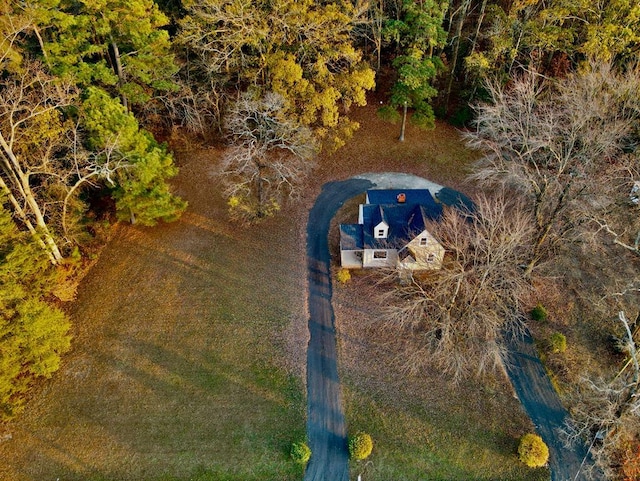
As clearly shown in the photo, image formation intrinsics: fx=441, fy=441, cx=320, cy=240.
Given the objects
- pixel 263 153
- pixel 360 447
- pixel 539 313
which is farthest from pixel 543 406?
pixel 263 153

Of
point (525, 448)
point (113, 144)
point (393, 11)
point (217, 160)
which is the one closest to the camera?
point (525, 448)

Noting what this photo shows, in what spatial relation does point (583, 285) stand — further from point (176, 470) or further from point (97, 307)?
point (97, 307)

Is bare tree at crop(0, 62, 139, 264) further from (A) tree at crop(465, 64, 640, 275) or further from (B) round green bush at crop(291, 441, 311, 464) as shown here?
(A) tree at crop(465, 64, 640, 275)

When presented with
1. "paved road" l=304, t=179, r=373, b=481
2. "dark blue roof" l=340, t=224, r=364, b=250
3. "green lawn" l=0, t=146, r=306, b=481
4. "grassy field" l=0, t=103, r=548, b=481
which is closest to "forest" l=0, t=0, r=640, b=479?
"green lawn" l=0, t=146, r=306, b=481

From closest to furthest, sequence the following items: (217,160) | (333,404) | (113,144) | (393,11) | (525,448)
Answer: (525,448) < (333,404) < (113,144) < (217,160) < (393,11)

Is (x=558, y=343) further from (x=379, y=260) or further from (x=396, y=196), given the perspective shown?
(x=396, y=196)

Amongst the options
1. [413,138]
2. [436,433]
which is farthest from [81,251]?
[413,138]
